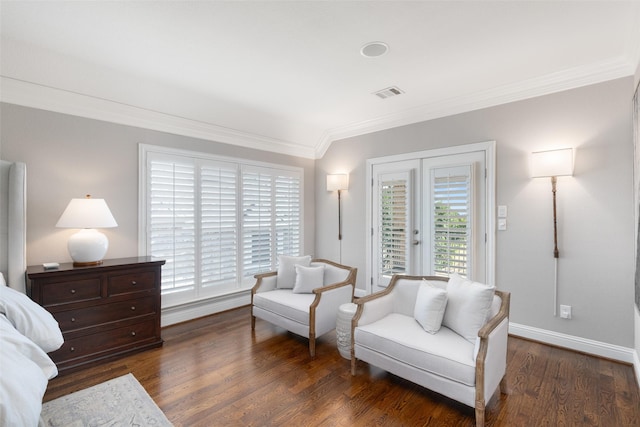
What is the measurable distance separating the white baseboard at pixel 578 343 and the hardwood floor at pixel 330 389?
0.25ft

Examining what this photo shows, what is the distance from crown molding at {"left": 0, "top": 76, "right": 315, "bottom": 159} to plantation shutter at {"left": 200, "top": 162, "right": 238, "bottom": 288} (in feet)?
1.49

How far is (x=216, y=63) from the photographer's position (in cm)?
284

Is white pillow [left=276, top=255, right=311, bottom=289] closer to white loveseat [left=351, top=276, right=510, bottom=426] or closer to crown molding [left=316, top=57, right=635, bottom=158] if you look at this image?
white loveseat [left=351, top=276, right=510, bottom=426]

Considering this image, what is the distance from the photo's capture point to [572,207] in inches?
117

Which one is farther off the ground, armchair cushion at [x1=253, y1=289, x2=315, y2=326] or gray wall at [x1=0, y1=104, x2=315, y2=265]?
gray wall at [x1=0, y1=104, x2=315, y2=265]

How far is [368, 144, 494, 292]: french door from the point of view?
3559 millimetres

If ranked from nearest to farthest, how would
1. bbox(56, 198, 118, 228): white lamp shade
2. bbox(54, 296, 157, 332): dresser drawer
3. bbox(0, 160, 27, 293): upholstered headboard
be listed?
1. bbox(0, 160, 27, 293): upholstered headboard
2. bbox(54, 296, 157, 332): dresser drawer
3. bbox(56, 198, 118, 228): white lamp shade

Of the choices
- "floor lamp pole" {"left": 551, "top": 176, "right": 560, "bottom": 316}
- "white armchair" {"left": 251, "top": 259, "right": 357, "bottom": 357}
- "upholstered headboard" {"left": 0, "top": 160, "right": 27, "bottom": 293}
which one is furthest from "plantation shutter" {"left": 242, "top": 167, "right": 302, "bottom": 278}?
"floor lamp pole" {"left": 551, "top": 176, "right": 560, "bottom": 316}

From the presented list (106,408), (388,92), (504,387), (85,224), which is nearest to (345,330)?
(504,387)

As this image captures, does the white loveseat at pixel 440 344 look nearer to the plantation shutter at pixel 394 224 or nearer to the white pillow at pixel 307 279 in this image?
the white pillow at pixel 307 279

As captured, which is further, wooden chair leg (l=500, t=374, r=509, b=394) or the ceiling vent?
the ceiling vent

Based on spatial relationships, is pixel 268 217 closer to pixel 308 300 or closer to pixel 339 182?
pixel 339 182

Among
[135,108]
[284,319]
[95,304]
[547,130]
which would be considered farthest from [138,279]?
[547,130]

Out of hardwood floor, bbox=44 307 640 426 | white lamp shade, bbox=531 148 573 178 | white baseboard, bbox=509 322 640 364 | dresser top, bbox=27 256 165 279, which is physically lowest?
hardwood floor, bbox=44 307 640 426
